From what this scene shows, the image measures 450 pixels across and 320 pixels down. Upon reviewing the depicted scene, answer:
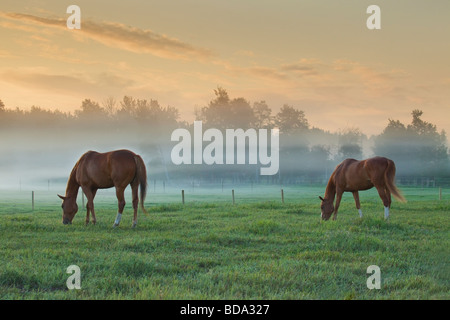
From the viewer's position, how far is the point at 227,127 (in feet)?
261

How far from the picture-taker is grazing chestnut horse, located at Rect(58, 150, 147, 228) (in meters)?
15.0

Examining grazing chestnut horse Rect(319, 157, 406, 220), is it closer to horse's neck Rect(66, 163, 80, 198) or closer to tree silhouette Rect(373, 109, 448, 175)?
horse's neck Rect(66, 163, 80, 198)

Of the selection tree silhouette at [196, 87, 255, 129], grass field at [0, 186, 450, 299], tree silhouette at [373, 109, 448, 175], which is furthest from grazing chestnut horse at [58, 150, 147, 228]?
tree silhouette at [373, 109, 448, 175]

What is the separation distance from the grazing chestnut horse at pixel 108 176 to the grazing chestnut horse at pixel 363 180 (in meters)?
6.96

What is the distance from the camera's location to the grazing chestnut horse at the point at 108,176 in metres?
15.0

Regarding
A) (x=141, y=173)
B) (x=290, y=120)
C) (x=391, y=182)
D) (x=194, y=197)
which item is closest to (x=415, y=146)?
(x=290, y=120)

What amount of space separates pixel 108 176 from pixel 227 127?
64547 millimetres

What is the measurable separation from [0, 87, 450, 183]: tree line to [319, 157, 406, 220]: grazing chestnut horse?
62.2m

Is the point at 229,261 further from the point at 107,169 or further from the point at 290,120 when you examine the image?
the point at 290,120

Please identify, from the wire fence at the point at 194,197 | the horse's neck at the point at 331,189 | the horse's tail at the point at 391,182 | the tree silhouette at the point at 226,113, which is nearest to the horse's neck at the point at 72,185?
the wire fence at the point at 194,197

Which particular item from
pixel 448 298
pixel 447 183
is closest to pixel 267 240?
pixel 448 298

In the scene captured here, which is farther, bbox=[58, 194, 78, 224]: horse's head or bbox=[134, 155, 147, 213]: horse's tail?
bbox=[58, 194, 78, 224]: horse's head

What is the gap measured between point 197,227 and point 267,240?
3627 millimetres

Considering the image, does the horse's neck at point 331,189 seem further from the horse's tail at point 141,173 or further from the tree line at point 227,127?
the tree line at point 227,127
